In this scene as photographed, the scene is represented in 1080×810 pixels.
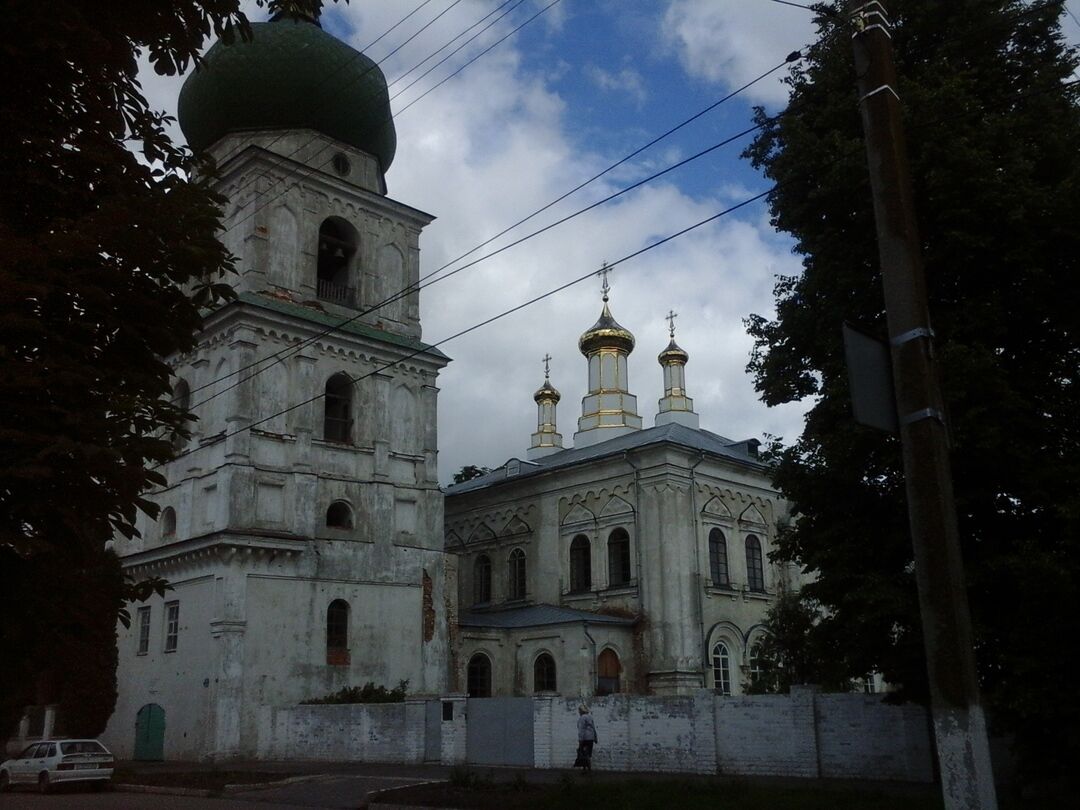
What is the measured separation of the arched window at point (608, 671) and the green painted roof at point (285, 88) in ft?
59.1

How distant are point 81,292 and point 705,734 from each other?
15419mm

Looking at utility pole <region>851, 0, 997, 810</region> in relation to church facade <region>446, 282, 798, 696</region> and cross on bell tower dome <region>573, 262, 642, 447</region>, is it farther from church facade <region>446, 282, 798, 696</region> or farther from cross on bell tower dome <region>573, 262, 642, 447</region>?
cross on bell tower dome <region>573, 262, 642, 447</region>

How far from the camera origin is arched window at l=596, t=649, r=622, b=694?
30188 mm

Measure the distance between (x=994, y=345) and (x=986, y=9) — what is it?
175 inches

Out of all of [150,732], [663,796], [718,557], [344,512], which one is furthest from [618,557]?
[663,796]

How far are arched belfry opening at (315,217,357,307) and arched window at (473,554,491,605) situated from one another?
11828mm

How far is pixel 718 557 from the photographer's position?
110 ft

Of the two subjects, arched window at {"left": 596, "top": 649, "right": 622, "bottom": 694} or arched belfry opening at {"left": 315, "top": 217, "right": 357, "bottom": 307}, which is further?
arched belfry opening at {"left": 315, "top": 217, "right": 357, "bottom": 307}

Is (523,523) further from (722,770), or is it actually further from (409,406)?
(722,770)

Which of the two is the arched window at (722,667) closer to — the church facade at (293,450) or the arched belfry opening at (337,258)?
the church facade at (293,450)

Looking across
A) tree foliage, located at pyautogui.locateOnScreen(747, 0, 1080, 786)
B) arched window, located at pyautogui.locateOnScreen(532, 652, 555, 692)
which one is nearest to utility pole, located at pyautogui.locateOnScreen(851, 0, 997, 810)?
tree foliage, located at pyautogui.locateOnScreen(747, 0, 1080, 786)

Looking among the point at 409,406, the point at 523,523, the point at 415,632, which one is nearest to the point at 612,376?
the point at 523,523

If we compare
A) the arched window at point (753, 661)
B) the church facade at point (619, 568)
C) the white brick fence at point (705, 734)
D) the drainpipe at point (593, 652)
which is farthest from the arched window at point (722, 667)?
the white brick fence at point (705, 734)

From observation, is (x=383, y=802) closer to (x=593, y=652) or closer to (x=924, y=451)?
(x=924, y=451)
